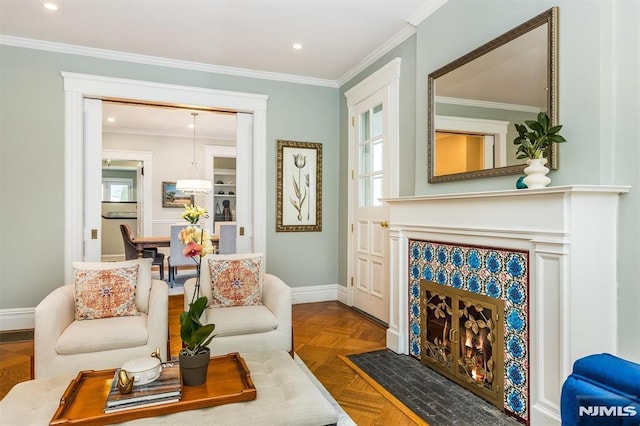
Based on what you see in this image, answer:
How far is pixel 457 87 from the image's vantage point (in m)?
2.70

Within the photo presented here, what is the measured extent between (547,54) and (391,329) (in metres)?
2.24

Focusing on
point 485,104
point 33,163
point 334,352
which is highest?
point 485,104

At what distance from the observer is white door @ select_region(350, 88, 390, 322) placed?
3740 millimetres

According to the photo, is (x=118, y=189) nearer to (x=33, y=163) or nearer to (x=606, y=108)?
(x=33, y=163)

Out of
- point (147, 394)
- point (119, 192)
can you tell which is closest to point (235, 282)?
point (147, 394)

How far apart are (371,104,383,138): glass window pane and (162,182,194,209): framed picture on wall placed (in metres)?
4.83

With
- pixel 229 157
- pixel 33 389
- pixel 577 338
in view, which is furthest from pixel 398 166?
pixel 229 157

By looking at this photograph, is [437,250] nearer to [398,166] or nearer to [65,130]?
[398,166]

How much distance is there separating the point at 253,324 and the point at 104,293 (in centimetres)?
108

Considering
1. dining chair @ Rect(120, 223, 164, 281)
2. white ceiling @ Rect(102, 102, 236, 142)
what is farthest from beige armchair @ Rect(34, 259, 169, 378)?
white ceiling @ Rect(102, 102, 236, 142)

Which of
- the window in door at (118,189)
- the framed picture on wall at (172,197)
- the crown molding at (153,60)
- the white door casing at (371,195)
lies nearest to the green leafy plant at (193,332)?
the white door casing at (371,195)

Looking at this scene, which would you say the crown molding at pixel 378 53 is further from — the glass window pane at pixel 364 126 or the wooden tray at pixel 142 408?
the wooden tray at pixel 142 408

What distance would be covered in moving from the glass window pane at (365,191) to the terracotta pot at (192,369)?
272cm

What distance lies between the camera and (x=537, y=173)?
1.95 m
